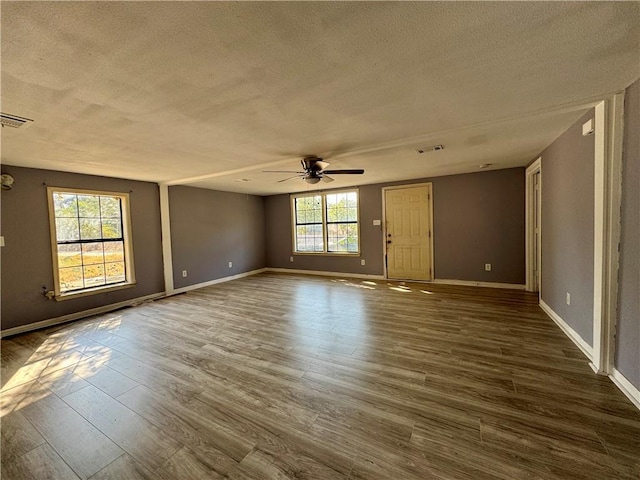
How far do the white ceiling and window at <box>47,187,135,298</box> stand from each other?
114 centimetres

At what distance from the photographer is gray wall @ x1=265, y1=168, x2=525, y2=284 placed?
493 centimetres

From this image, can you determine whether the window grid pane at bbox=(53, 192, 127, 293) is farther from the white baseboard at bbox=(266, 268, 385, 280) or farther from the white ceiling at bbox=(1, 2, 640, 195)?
the white baseboard at bbox=(266, 268, 385, 280)

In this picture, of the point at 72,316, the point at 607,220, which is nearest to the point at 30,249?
the point at 72,316

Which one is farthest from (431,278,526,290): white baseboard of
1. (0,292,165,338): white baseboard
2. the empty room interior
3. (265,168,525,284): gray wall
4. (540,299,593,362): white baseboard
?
(0,292,165,338): white baseboard

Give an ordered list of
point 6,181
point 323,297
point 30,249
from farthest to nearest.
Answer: point 323,297 → point 30,249 → point 6,181

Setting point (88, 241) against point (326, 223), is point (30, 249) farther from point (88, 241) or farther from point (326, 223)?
point (326, 223)

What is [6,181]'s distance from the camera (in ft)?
11.3

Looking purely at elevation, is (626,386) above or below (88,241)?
below

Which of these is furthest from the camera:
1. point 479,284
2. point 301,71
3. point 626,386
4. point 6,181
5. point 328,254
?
point 328,254

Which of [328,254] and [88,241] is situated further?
[328,254]

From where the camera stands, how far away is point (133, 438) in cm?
168

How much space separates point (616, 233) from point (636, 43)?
133 centimetres

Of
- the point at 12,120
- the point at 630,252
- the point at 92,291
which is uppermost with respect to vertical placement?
the point at 12,120

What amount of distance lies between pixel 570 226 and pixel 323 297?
11.5 ft
